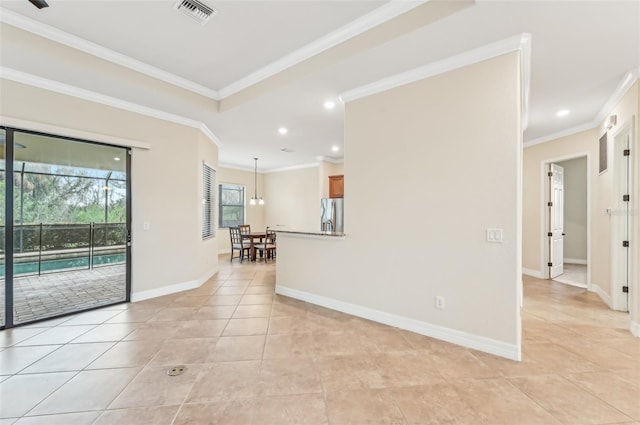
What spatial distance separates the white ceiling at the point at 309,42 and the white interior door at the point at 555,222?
1.79 metres

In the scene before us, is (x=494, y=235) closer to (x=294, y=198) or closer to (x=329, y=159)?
(x=329, y=159)

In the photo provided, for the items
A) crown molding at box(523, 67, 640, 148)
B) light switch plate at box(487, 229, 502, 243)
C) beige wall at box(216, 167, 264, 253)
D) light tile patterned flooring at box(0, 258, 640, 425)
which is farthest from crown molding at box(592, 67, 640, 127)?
beige wall at box(216, 167, 264, 253)

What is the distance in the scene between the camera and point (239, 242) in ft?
24.9

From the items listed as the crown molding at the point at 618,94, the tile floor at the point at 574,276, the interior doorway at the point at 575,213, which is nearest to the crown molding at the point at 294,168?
the crown molding at the point at 618,94

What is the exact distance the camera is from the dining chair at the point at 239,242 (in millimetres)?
7145

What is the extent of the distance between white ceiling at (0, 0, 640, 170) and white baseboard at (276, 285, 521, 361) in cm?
276

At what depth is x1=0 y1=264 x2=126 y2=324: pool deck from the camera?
134 inches

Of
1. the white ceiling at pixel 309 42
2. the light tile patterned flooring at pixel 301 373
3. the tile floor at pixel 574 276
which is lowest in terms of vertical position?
the tile floor at pixel 574 276

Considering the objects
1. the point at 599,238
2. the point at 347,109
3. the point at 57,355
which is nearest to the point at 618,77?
the point at 599,238

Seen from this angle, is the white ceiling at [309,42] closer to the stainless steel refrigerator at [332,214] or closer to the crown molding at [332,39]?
the crown molding at [332,39]

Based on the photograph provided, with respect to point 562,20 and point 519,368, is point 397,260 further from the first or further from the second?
point 562,20

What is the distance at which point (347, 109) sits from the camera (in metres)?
3.46

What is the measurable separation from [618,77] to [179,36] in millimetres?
4978

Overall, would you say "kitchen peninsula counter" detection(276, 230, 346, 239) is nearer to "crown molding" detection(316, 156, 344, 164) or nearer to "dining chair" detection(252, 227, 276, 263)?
"dining chair" detection(252, 227, 276, 263)
